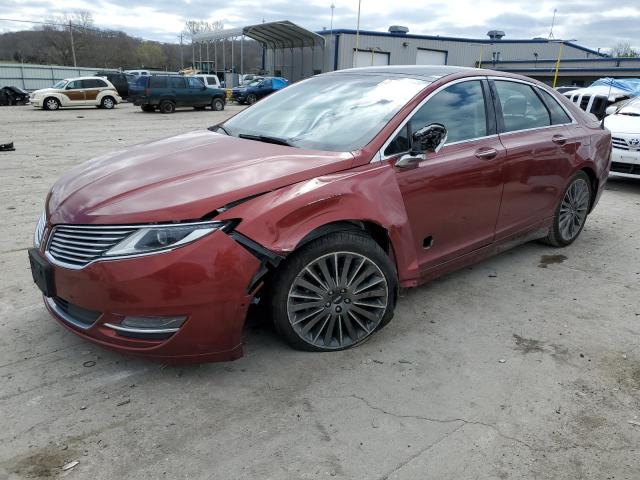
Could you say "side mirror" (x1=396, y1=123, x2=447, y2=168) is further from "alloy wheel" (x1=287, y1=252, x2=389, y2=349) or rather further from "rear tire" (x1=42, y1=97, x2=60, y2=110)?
"rear tire" (x1=42, y1=97, x2=60, y2=110)

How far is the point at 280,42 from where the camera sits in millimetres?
46125

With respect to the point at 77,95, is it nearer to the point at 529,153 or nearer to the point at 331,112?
the point at 331,112

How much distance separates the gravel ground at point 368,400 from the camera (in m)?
2.29

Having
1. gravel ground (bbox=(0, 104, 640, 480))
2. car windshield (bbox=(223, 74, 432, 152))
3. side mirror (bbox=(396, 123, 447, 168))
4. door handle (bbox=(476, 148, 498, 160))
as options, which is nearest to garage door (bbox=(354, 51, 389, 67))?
car windshield (bbox=(223, 74, 432, 152))

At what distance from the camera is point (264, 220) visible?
8.66 ft

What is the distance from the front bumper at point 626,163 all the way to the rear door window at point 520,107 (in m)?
4.12

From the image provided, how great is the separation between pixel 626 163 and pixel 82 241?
313 inches

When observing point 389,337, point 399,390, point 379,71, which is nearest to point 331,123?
point 379,71

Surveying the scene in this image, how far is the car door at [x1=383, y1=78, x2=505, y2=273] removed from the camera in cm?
335

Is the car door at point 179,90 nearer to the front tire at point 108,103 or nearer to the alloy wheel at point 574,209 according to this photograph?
the front tire at point 108,103

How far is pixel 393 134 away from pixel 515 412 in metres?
1.75

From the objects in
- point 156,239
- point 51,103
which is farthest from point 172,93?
point 156,239

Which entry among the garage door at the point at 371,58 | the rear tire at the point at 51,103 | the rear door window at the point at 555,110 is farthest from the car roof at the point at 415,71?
the garage door at the point at 371,58

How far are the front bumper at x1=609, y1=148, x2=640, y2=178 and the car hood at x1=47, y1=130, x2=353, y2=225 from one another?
6.55 m
